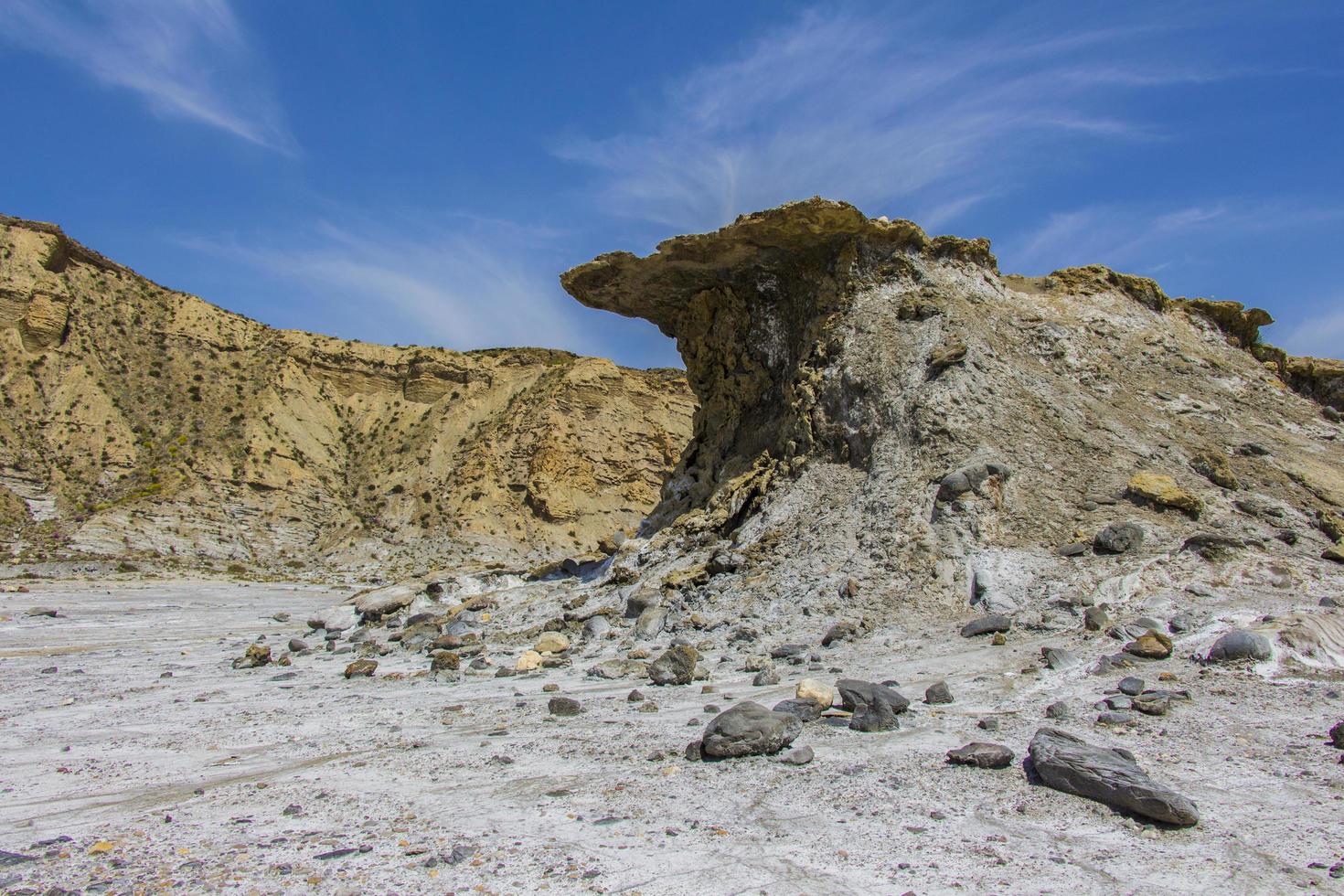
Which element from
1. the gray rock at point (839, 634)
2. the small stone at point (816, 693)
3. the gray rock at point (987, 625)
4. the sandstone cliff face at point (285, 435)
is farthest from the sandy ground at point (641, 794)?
the sandstone cliff face at point (285, 435)

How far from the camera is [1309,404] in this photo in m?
14.9

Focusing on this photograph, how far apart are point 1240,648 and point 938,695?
266cm

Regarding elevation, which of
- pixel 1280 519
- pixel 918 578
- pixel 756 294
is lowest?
pixel 918 578

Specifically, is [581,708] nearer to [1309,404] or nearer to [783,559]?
[783,559]

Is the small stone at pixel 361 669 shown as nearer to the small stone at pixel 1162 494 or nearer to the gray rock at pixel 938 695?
the gray rock at pixel 938 695

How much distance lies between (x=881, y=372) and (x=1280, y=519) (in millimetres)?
5717

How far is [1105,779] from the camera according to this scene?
172 inches

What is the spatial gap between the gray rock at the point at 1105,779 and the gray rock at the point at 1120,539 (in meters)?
5.60

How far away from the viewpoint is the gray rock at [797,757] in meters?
5.25

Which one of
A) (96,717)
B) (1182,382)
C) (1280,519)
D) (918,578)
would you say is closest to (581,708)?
(96,717)

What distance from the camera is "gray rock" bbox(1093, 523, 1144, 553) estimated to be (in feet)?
32.3

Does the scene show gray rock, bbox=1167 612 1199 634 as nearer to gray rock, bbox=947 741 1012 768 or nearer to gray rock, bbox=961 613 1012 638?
gray rock, bbox=961 613 1012 638

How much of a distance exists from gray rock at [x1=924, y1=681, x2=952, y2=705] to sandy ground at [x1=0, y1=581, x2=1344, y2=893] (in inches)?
9.2

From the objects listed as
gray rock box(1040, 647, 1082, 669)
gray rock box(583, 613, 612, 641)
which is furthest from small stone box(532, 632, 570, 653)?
gray rock box(1040, 647, 1082, 669)
